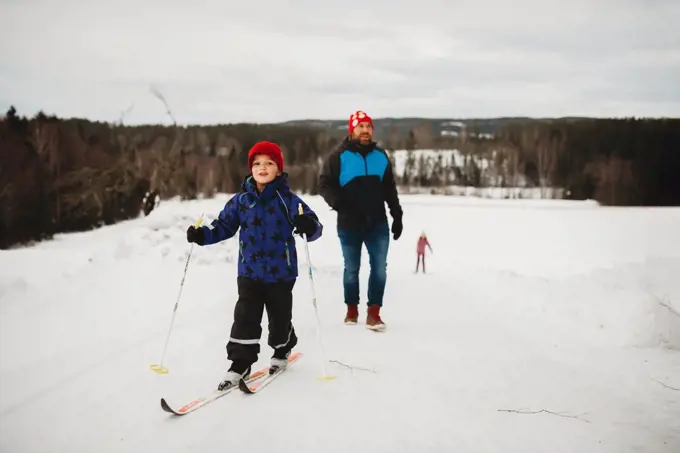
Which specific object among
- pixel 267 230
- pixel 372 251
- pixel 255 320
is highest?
pixel 267 230

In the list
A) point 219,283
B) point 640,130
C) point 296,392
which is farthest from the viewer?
point 640,130

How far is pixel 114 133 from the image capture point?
38406 mm

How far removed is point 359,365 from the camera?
409 cm

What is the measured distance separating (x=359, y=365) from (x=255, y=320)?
2.87 feet

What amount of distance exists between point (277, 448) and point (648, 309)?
4.40 m

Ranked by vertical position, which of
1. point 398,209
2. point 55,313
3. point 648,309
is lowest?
point 55,313

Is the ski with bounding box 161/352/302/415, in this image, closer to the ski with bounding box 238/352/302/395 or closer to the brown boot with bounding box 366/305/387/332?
the ski with bounding box 238/352/302/395

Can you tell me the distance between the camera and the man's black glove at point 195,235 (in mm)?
3791

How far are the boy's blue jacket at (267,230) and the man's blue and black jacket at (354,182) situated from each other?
1.23 metres

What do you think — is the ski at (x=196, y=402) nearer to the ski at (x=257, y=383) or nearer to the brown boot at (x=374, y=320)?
the ski at (x=257, y=383)

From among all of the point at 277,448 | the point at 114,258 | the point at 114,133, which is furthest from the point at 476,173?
the point at 277,448

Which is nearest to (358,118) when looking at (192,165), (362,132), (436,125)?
(362,132)

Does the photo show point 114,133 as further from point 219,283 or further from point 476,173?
point 476,173

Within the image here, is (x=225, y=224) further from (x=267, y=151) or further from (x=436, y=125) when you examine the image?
(x=436, y=125)
